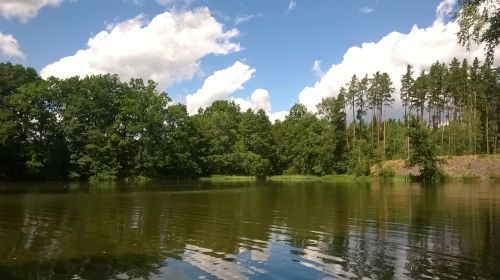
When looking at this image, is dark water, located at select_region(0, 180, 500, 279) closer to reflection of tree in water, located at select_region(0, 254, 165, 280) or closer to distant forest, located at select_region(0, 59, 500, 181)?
reflection of tree in water, located at select_region(0, 254, 165, 280)

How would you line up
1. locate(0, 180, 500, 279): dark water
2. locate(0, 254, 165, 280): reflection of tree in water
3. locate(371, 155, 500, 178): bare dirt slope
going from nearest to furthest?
locate(0, 254, 165, 280): reflection of tree in water
locate(0, 180, 500, 279): dark water
locate(371, 155, 500, 178): bare dirt slope

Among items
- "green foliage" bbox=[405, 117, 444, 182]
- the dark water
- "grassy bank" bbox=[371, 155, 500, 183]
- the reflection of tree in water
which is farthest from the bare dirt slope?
the reflection of tree in water

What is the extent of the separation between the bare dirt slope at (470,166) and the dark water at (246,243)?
188ft

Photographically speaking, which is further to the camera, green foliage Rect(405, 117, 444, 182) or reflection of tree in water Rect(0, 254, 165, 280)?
green foliage Rect(405, 117, 444, 182)

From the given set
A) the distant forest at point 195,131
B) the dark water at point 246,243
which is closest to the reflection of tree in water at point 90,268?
the dark water at point 246,243

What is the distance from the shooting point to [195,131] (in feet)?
368

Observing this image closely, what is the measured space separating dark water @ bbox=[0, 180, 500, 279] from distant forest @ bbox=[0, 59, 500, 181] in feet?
189

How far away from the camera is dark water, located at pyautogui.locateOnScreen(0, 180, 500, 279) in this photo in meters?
13.3

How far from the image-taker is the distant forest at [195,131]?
83.6 meters

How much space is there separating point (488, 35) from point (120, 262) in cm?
1632

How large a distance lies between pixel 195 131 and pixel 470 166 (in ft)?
201

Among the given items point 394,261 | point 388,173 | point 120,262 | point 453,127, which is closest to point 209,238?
point 120,262

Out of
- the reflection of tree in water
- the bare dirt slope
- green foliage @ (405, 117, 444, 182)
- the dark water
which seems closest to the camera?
the reflection of tree in water

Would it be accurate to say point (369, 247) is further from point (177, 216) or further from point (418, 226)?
point (177, 216)
